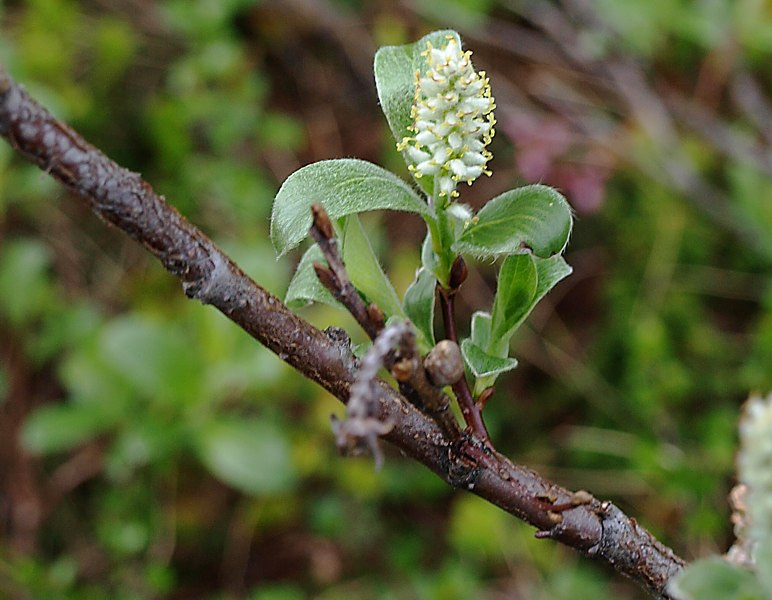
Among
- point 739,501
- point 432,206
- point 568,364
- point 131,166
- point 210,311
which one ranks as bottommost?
point 568,364

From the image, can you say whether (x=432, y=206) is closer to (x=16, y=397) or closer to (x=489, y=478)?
(x=489, y=478)

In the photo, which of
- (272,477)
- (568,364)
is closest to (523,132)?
(568,364)

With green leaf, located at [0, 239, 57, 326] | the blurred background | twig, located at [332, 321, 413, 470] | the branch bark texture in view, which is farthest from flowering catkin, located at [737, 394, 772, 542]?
green leaf, located at [0, 239, 57, 326]

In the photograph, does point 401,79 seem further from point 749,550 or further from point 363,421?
point 749,550

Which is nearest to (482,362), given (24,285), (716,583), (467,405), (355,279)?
(467,405)

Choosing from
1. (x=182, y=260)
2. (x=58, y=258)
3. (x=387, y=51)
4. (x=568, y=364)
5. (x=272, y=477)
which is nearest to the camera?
(x=182, y=260)

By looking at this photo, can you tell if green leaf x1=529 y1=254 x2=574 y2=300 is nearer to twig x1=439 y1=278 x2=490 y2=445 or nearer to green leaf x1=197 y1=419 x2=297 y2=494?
twig x1=439 y1=278 x2=490 y2=445
